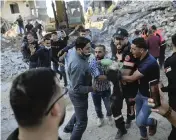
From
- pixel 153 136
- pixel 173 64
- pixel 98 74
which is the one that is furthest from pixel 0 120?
pixel 173 64

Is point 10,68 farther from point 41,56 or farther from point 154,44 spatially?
point 154,44

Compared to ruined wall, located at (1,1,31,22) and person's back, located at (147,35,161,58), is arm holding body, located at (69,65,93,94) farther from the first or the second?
ruined wall, located at (1,1,31,22)

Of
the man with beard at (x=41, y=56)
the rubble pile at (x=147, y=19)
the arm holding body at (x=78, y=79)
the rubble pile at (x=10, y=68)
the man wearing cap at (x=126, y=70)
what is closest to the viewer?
the arm holding body at (x=78, y=79)

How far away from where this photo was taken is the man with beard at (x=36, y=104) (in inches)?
56.0

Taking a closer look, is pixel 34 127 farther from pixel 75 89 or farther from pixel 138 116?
pixel 138 116

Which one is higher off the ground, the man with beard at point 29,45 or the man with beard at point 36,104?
the man with beard at point 36,104

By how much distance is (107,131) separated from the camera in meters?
5.24

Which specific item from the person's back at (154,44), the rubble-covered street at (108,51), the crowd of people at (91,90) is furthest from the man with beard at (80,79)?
the person's back at (154,44)

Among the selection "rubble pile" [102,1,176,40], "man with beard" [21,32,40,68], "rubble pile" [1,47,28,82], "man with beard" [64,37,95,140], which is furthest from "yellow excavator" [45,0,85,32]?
"man with beard" [64,37,95,140]

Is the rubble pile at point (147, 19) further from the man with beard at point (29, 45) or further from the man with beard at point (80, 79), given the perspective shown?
the man with beard at point (80, 79)

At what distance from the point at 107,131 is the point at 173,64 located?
234 centimetres

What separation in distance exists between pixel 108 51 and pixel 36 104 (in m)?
11.0

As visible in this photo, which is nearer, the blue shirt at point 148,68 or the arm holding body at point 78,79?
the blue shirt at point 148,68

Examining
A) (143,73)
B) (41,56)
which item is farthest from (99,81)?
(41,56)
